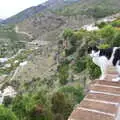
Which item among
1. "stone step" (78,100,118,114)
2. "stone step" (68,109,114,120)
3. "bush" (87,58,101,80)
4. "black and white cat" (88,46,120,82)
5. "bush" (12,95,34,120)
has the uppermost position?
"black and white cat" (88,46,120,82)

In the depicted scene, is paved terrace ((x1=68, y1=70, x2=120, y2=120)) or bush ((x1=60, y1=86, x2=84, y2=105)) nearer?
paved terrace ((x1=68, y1=70, x2=120, y2=120))

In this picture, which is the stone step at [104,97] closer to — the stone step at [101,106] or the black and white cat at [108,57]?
the stone step at [101,106]

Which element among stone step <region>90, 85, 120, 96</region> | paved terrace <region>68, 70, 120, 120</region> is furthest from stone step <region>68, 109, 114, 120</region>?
stone step <region>90, 85, 120, 96</region>

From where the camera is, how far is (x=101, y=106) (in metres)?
10.4

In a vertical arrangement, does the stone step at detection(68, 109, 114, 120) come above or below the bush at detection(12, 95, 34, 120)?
above

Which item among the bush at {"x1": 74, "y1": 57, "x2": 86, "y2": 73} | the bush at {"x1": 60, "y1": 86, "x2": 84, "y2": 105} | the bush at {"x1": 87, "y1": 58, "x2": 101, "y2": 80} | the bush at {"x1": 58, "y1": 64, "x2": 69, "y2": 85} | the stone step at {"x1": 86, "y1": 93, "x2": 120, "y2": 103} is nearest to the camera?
the stone step at {"x1": 86, "y1": 93, "x2": 120, "y2": 103}

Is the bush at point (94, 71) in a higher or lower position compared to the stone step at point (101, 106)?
lower

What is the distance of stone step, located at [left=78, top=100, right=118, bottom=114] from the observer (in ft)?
A: 33.4

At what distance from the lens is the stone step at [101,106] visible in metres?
10.2

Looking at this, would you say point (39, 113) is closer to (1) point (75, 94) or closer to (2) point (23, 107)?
(2) point (23, 107)

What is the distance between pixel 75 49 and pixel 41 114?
68.4ft

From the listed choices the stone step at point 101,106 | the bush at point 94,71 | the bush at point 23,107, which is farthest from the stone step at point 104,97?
the bush at point 94,71

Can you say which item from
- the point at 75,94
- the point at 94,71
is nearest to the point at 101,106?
the point at 75,94

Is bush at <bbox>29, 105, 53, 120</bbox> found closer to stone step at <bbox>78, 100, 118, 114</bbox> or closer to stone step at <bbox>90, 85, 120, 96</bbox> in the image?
stone step at <bbox>90, 85, 120, 96</bbox>
